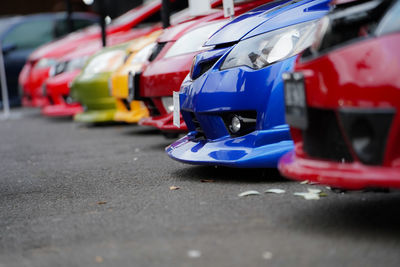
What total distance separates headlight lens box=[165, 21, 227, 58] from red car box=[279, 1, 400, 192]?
9.00ft

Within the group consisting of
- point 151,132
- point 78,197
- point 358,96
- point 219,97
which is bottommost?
point 151,132

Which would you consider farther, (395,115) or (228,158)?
(228,158)

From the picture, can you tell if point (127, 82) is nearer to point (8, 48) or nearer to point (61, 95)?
→ point (61, 95)

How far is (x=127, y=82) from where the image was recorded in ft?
25.5

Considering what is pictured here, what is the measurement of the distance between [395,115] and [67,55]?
846 cm

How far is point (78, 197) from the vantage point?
473 cm

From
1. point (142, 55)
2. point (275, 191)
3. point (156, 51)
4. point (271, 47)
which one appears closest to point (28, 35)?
point (142, 55)

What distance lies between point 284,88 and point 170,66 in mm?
2730

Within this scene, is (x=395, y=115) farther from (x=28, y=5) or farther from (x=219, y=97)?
(x=28, y=5)

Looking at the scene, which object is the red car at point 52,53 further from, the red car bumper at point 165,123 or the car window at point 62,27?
the red car bumper at point 165,123

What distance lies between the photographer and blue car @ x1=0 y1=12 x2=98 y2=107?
551 inches

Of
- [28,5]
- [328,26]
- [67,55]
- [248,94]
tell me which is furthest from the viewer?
[28,5]

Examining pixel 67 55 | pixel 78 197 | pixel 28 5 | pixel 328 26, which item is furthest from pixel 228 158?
pixel 28 5

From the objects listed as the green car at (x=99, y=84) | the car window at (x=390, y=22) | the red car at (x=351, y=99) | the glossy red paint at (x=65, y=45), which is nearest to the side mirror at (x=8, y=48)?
the glossy red paint at (x=65, y=45)
